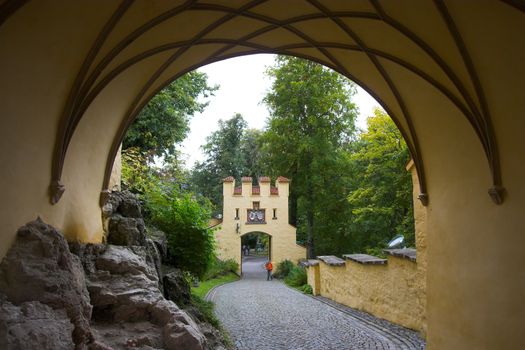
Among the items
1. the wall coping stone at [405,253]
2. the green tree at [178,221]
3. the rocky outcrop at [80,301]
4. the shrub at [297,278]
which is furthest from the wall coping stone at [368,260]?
the shrub at [297,278]

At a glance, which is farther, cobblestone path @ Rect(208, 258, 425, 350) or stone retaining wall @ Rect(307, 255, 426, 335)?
stone retaining wall @ Rect(307, 255, 426, 335)

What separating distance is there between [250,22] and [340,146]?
20.4 metres

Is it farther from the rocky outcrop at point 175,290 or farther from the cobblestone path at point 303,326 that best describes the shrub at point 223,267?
the rocky outcrop at point 175,290

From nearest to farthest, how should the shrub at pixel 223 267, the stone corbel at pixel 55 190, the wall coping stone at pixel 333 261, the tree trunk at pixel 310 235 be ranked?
the stone corbel at pixel 55 190
the wall coping stone at pixel 333 261
the shrub at pixel 223 267
the tree trunk at pixel 310 235

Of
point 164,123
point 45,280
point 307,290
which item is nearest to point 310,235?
point 307,290

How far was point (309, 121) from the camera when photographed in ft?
79.0

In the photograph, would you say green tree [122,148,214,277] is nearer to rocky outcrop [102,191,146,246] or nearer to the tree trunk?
rocky outcrop [102,191,146,246]

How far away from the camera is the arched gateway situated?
26578 mm

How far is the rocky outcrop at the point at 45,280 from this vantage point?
3336mm

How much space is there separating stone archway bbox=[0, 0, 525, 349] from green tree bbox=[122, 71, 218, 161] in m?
6.53

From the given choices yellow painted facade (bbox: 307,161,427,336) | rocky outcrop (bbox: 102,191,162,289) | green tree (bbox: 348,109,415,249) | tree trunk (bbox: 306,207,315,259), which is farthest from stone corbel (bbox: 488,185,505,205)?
tree trunk (bbox: 306,207,315,259)

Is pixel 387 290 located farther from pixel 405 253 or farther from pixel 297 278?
pixel 297 278

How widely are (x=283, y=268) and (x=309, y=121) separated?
8.60 m

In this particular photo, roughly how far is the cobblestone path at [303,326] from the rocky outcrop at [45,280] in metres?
4.71
